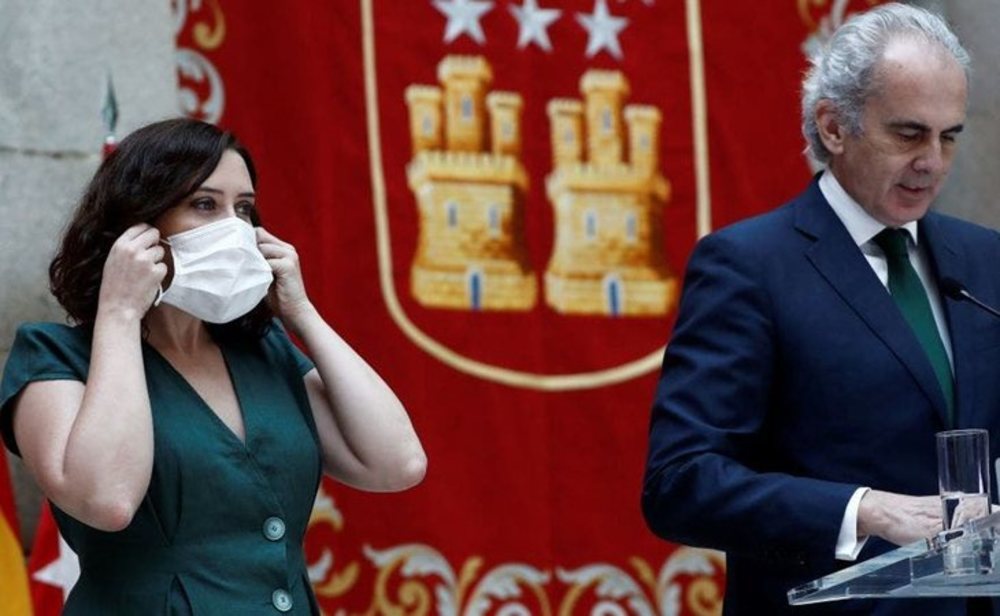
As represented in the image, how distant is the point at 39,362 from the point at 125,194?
30 centimetres

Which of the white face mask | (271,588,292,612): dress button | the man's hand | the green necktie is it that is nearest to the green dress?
(271,588,292,612): dress button

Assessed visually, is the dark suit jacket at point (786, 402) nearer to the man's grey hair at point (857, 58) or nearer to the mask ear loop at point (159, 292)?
the man's grey hair at point (857, 58)

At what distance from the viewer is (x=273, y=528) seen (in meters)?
3.08

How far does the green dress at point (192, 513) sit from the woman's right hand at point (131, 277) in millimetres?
92

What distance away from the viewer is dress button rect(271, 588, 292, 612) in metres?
3.06

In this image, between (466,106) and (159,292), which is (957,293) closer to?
(159,292)

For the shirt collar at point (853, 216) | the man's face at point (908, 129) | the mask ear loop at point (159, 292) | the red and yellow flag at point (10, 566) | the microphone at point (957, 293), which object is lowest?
the red and yellow flag at point (10, 566)

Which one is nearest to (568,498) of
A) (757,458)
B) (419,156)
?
(419,156)

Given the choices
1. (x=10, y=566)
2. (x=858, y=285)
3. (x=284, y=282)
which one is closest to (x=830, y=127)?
(x=858, y=285)

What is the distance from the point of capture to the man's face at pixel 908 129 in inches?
127

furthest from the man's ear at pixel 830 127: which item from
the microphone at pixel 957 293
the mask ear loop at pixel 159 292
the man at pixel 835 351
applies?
the mask ear loop at pixel 159 292

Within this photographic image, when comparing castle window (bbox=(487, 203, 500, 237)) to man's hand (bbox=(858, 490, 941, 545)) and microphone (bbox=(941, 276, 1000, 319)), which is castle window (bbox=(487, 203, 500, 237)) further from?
man's hand (bbox=(858, 490, 941, 545))

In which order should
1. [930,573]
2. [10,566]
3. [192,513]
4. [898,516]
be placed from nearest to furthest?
1. [930,573]
2. [898,516]
3. [192,513]
4. [10,566]

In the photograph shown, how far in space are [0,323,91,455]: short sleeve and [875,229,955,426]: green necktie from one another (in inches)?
48.2
